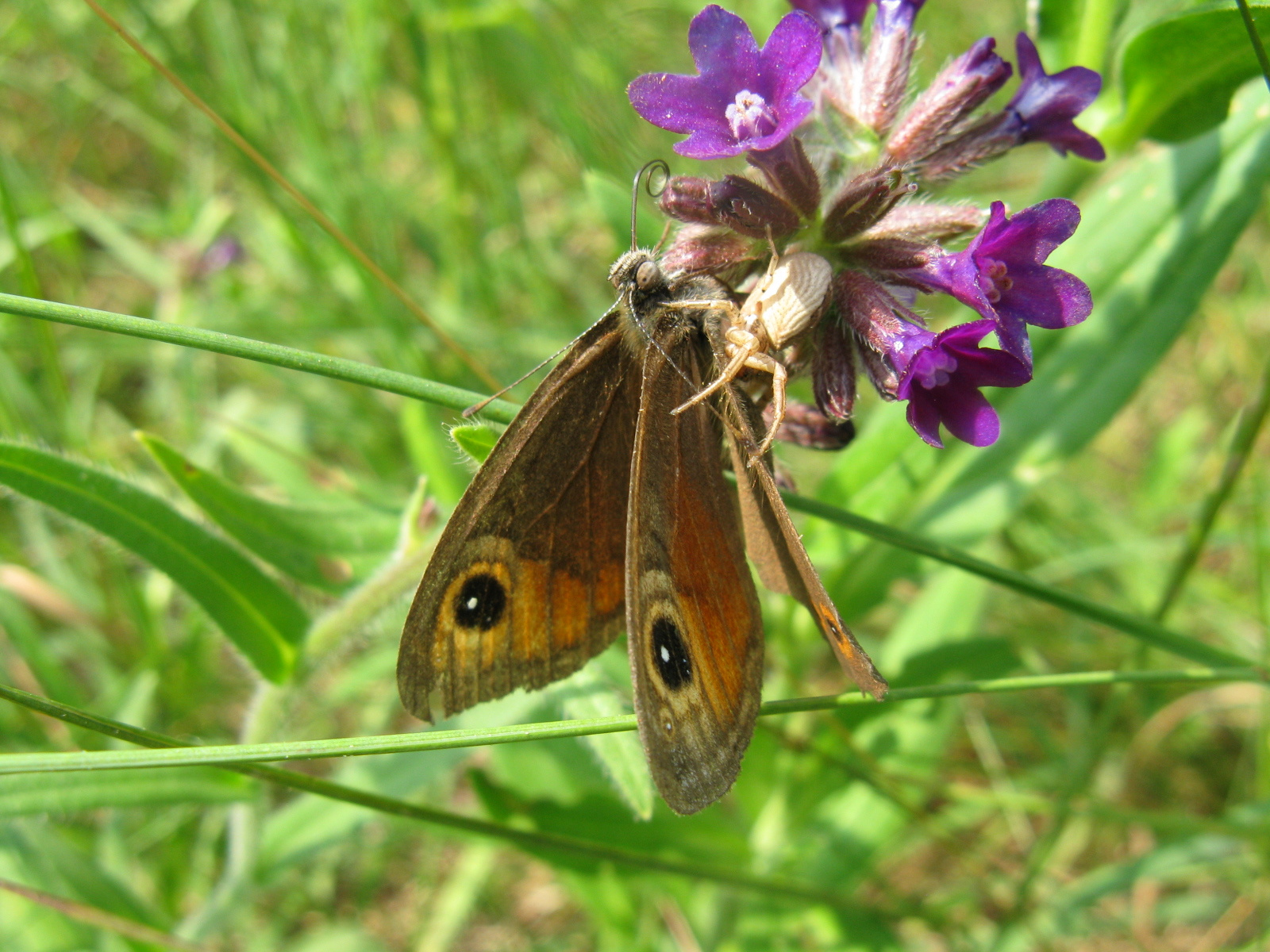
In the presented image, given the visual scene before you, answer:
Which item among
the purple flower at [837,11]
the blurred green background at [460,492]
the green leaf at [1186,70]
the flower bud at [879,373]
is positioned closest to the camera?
the flower bud at [879,373]

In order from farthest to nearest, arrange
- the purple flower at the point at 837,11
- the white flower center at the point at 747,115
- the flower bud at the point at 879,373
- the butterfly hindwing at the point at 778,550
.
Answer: the purple flower at the point at 837,11 → the flower bud at the point at 879,373 → the white flower center at the point at 747,115 → the butterfly hindwing at the point at 778,550

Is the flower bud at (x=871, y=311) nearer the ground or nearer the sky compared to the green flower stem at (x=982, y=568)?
nearer the sky

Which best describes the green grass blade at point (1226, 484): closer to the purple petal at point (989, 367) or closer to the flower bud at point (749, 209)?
the purple petal at point (989, 367)

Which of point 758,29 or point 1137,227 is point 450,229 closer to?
point 758,29

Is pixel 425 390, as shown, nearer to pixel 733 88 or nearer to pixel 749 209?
pixel 749 209

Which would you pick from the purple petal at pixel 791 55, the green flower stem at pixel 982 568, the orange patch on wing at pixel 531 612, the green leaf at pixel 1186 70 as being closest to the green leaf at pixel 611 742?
the orange patch on wing at pixel 531 612

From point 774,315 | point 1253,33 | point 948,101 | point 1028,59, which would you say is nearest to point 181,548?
point 774,315

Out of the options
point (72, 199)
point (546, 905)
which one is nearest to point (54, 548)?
point (72, 199)
